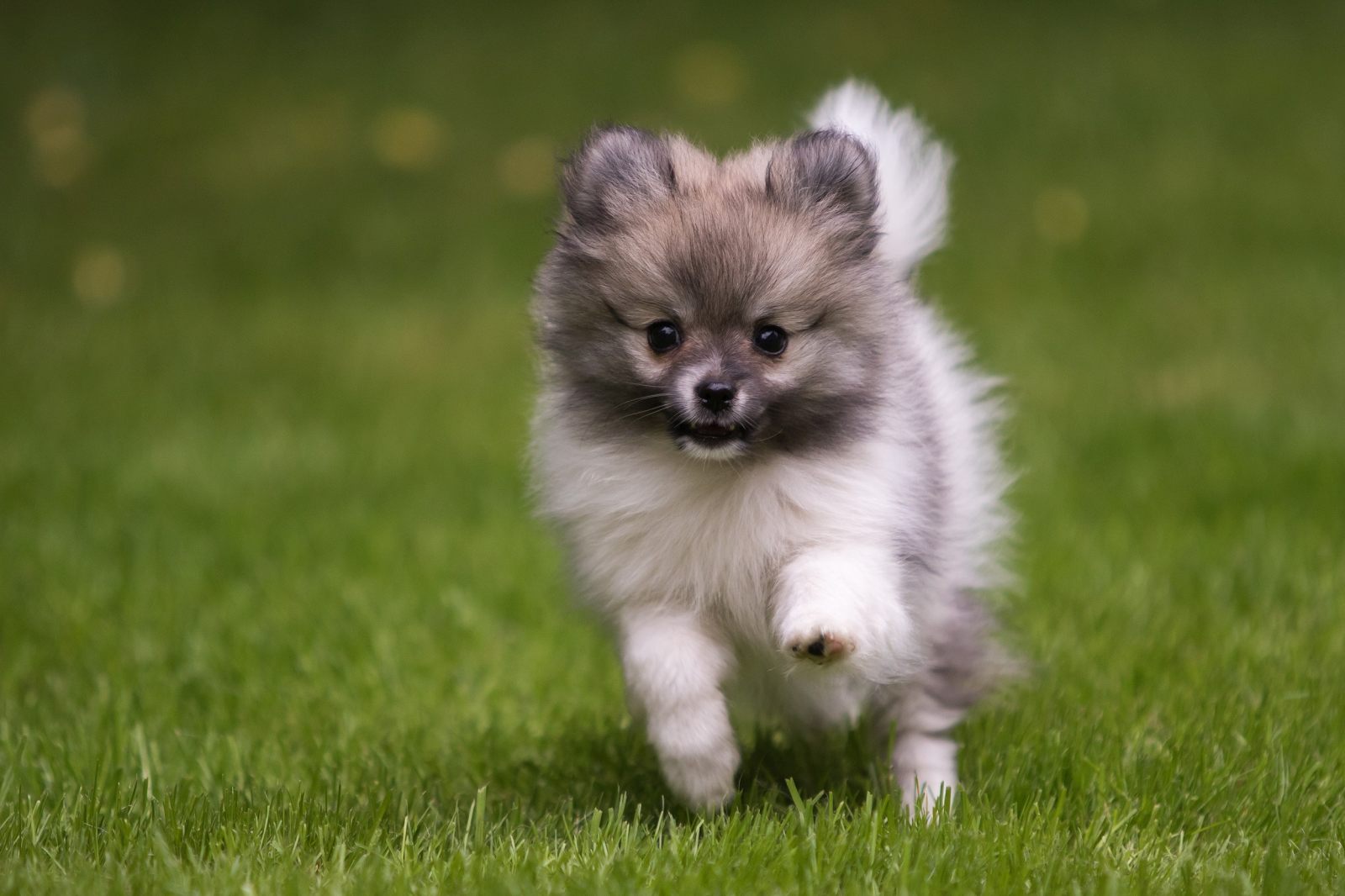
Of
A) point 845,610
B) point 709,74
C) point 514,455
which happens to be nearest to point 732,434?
point 845,610

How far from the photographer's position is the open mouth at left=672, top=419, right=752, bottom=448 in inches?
120

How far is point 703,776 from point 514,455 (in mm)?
4197

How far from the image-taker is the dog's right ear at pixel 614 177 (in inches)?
129

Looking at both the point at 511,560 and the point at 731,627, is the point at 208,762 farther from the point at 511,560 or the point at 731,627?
the point at 511,560

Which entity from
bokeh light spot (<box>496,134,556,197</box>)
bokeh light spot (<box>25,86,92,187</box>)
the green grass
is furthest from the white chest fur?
bokeh light spot (<box>25,86,92,187</box>)

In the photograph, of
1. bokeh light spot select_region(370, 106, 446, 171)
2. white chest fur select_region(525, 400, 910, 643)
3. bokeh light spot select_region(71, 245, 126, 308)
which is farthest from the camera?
bokeh light spot select_region(370, 106, 446, 171)

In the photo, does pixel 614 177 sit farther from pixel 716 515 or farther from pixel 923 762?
pixel 923 762

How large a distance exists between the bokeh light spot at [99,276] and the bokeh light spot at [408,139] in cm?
210

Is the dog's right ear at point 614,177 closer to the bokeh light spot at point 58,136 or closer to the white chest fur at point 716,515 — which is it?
the white chest fur at point 716,515

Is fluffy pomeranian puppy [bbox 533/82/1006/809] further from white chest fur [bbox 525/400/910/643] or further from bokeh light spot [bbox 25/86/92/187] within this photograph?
bokeh light spot [bbox 25/86/92/187]

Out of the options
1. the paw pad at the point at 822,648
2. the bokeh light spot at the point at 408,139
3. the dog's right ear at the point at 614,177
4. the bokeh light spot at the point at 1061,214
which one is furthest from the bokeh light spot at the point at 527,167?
the paw pad at the point at 822,648

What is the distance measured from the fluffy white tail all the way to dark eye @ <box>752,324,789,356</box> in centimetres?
56

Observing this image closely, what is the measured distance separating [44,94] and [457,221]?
148 inches

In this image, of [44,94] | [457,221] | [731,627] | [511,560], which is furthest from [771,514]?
[44,94]
